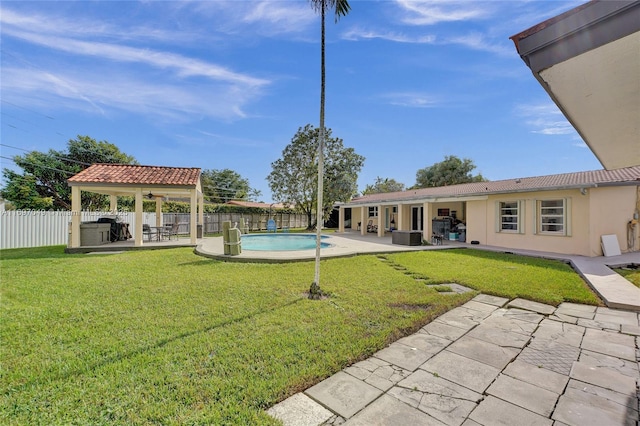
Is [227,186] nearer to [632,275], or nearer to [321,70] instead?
[321,70]

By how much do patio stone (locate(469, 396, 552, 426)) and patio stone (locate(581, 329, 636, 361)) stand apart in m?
2.33

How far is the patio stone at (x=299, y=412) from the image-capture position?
2.48 m

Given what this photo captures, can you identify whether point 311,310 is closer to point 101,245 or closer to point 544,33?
point 544,33

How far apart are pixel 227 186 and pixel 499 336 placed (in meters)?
57.1

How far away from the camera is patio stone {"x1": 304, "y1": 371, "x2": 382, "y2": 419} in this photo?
105 inches

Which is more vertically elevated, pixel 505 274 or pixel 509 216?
pixel 509 216

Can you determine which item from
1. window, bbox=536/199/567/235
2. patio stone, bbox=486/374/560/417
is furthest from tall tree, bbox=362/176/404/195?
patio stone, bbox=486/374/560/417

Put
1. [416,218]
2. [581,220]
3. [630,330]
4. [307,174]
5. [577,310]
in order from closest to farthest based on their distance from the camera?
1. [630,330]
2. [577,310]
3. [581,220]
4. [416,218]
5. [307,174]

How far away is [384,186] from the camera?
54375 mm

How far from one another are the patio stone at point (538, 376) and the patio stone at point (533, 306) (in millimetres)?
2600

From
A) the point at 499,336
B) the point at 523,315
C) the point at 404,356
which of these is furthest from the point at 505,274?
the point at 404,356

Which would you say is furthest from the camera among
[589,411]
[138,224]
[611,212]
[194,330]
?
[138,224]

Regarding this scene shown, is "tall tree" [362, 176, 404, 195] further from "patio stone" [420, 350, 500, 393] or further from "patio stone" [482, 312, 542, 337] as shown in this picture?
"patio stone" [420, 350, 500, 393]

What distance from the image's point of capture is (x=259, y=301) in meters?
5.73
